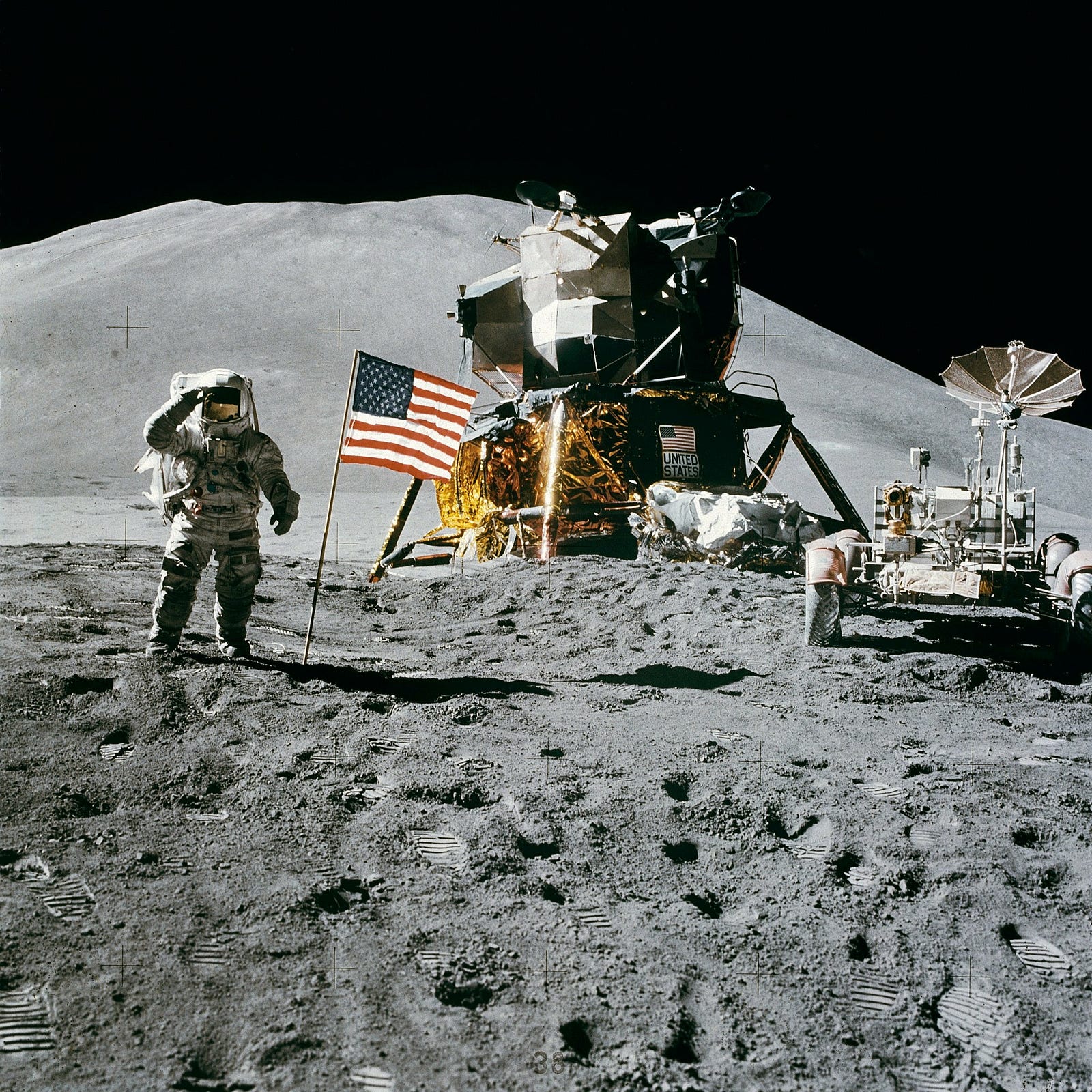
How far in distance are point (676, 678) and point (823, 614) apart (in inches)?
38.6

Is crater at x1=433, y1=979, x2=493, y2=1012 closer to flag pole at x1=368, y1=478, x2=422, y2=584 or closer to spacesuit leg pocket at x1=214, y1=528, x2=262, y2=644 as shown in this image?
spacesuit leg pocket at x1=214, y1=528, x2=262, y2=644

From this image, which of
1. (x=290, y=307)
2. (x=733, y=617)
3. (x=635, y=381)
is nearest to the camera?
(x=733, y=617)

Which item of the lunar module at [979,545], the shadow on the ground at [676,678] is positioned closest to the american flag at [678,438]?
the lunar module at [979,545]

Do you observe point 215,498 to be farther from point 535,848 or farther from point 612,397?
point 612,397

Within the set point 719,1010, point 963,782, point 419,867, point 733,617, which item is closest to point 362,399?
point 733,617

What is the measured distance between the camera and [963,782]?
115 inches

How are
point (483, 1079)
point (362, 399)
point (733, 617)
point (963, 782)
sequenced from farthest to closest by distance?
point (733, 617) → point (362, 399) → point (963, 782) → point (483, 1079)

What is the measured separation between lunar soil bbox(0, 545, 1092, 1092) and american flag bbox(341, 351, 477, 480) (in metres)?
1.17

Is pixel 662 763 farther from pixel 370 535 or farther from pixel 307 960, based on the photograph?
pixel 370 535

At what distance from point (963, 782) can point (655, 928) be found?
1388 mm

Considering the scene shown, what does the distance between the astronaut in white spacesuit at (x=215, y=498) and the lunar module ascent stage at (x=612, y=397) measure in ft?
10.9

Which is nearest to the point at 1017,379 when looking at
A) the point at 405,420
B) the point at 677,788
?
the point at 405,420

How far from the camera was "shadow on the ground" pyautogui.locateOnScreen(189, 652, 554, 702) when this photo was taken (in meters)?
3.99

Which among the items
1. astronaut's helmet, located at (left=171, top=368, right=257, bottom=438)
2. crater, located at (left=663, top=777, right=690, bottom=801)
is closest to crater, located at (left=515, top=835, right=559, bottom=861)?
crater, located at (left=663, top=777, right=690, bottom=801)
